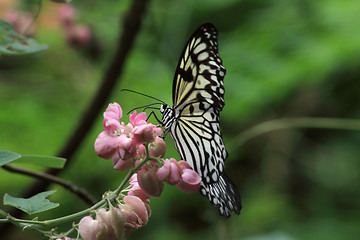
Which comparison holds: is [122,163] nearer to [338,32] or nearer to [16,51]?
[16,51]

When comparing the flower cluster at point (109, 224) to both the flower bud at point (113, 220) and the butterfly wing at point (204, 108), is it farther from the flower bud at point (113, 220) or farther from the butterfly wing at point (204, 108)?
the butterfly wing at point (204, 108)

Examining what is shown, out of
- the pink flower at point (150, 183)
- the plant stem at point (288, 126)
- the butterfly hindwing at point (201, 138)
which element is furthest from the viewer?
the plant stem at point (288, 126)

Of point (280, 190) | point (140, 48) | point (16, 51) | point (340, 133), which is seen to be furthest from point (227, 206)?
point (340, 133)

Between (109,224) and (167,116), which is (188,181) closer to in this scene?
(109,224)

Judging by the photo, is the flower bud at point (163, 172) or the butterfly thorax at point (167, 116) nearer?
the flower bud at point (163, 172)

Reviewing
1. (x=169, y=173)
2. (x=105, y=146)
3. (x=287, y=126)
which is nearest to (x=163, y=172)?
(x=169, y=173)

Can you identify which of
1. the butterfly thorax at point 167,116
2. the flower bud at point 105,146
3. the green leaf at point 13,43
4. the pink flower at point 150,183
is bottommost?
the pink flower at point 150,183

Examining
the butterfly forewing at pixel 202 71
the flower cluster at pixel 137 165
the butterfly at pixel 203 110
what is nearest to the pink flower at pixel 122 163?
the flower cluster at pixel 137 165
